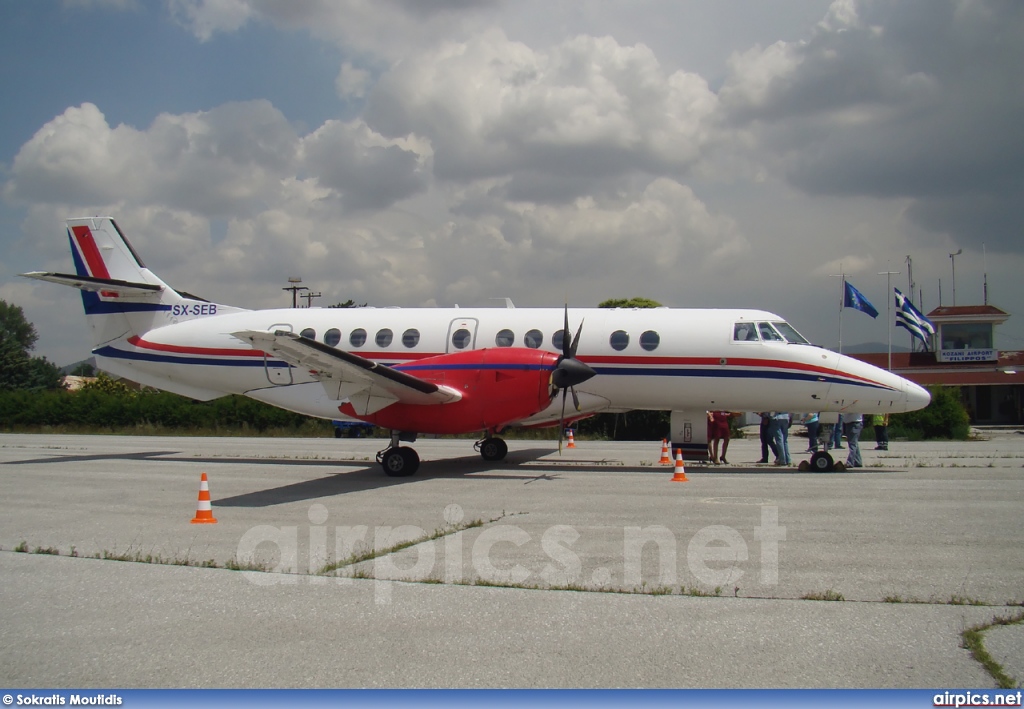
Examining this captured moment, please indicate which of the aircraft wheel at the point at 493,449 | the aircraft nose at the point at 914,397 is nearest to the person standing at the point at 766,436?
the aircraft nose at the point at 914,397

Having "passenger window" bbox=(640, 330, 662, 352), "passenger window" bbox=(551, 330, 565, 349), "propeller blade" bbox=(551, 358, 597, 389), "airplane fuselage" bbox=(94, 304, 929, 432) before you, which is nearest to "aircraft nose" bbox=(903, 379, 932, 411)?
"airplane fuselage" bbox=(94, 304, 929, 432)

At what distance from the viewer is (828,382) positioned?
1605 cm

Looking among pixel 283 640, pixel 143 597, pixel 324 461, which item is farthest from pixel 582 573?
pixel 324 461

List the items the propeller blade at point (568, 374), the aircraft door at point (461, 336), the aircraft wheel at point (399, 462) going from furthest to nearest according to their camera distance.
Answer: the aircraft door at point (461, 336) → the aircraft wheel at point (399, 462) → the propeller blade at point (568, 374)

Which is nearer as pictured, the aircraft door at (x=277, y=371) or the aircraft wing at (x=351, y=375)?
the aircraft wing at (x=351, y=375)

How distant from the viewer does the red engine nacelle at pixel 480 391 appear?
49.2ft

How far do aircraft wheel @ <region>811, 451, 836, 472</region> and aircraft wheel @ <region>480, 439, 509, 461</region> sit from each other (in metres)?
6.84

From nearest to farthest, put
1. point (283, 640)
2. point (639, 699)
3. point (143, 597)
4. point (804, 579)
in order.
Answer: point (639, 699) < point (283, 640) < point (143, 597) < point (804, 579)

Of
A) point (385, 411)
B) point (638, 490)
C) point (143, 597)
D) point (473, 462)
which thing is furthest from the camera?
point (473, 462)

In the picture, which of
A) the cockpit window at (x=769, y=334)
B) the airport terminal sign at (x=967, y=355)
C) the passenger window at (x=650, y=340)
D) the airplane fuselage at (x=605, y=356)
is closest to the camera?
the airplane fuselage at (x=605, y=356)

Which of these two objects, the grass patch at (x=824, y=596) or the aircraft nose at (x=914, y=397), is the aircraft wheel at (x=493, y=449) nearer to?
the aircraft nose at (x=914, y=397)

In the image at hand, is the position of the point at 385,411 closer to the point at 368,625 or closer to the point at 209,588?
the point at 209,588

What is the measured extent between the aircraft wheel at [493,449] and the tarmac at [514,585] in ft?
15.4

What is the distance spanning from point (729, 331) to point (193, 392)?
12.9m
